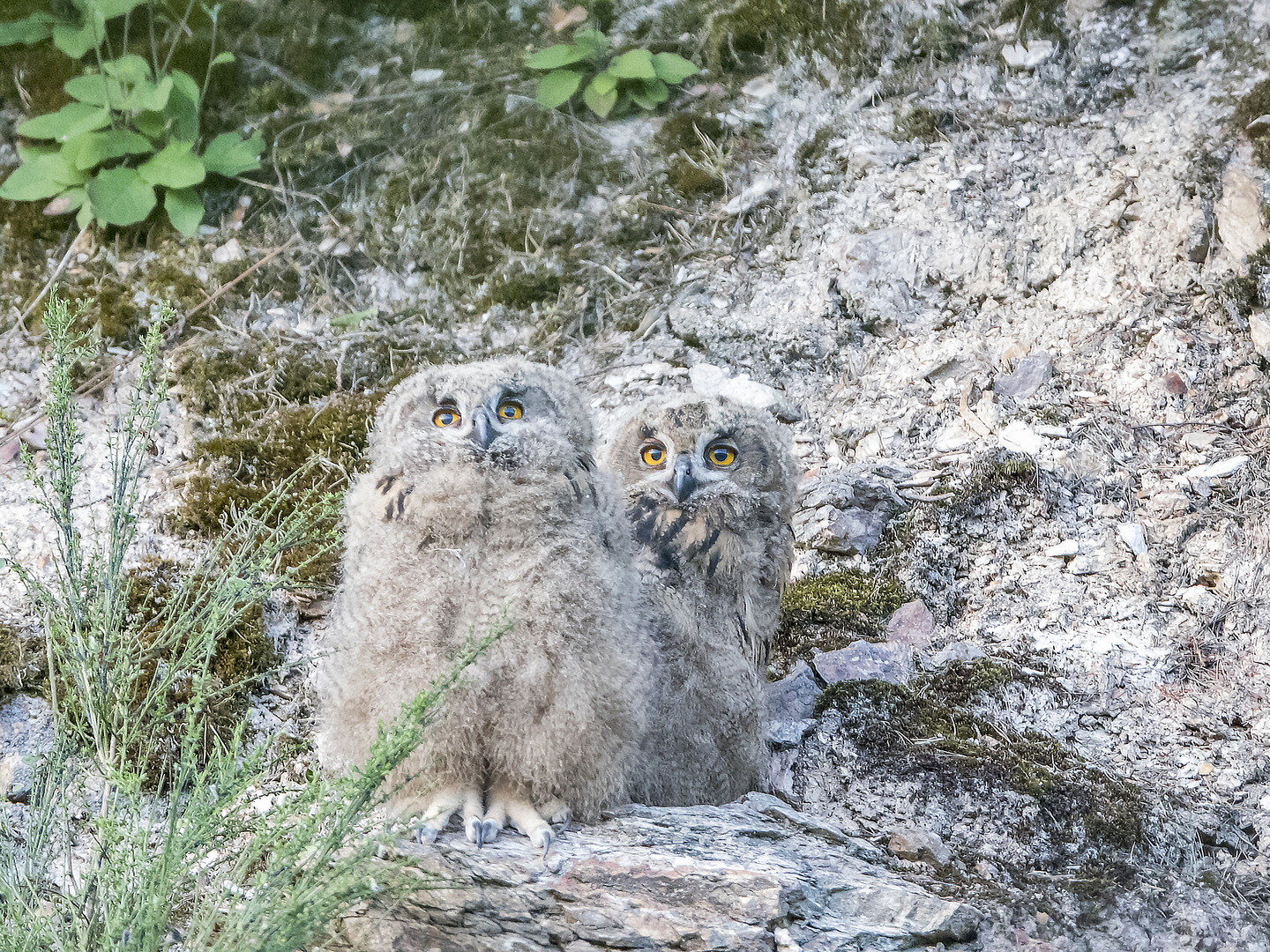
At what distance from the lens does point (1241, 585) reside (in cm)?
329

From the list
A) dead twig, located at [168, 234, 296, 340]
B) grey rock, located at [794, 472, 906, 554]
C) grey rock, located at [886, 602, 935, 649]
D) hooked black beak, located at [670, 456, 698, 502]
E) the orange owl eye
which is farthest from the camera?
dead twig, located at [168, 234, 296, 340]

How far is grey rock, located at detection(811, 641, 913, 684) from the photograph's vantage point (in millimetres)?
3422

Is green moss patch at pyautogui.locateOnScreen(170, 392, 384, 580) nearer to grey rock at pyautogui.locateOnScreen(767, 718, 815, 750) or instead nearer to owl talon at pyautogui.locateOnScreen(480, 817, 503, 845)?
owl talon at pyautogui.locateOnScreen(480, 817, 503, 845)

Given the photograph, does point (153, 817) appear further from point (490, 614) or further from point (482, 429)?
point (482, 429)

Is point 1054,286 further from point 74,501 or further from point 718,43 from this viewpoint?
point 74,501

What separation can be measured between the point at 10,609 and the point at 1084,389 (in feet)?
11.6

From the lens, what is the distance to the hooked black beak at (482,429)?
2.61m

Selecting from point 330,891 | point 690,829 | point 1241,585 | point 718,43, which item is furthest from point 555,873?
point 718,43

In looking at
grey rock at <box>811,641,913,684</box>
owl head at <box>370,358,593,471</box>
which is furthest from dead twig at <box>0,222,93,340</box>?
grey rock at <box>811,641,913,684</box>

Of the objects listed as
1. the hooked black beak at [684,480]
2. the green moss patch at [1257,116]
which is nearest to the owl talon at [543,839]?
the hooked black beak at [684,480]

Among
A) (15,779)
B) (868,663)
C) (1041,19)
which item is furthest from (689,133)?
(15,779)

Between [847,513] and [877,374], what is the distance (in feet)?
1.71

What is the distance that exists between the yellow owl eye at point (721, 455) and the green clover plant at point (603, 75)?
72.4 inches

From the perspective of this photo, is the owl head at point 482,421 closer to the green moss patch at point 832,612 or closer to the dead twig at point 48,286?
the green moss patch at point 832,612
